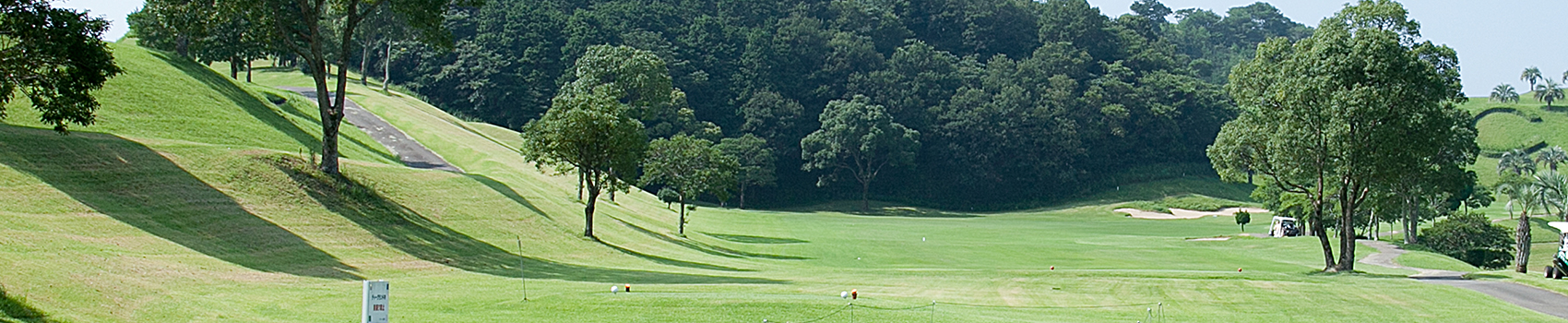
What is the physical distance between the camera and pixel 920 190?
124 metres

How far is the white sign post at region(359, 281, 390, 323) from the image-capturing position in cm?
1111

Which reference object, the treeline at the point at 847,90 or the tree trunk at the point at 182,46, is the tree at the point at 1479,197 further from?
the tree trunk at the point at 182,46

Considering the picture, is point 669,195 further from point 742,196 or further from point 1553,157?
point 1553,157

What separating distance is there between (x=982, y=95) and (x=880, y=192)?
1552cm

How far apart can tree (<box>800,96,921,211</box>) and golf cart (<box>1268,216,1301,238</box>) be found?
50.5m

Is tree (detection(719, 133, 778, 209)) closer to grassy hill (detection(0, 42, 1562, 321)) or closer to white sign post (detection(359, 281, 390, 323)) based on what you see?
grassy hill (detection(0, 42, 1562, 321))

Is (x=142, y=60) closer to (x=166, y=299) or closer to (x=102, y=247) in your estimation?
(x=102, y=247)

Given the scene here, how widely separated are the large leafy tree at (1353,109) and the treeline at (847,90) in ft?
254

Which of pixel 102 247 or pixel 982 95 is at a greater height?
pixel 982 95

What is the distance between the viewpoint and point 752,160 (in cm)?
11031

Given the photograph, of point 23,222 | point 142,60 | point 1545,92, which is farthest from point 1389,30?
point 1545,92

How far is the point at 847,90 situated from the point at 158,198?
335 ft

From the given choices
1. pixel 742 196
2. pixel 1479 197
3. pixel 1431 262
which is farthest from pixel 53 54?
pixel 1479 197

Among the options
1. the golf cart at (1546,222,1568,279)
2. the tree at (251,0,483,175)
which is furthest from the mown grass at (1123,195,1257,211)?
the tree at (251,0,483,175)
